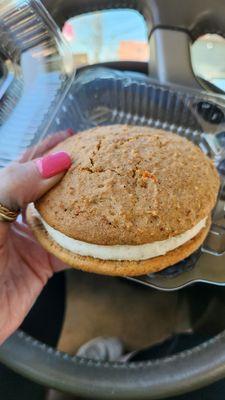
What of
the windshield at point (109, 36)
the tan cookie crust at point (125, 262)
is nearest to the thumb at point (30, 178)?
the tan cookie crust at point (125, 262)

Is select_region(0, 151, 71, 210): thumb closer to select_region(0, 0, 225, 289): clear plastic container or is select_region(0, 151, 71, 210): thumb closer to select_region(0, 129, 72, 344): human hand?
select_region(0, 129, 72, 344): human hand

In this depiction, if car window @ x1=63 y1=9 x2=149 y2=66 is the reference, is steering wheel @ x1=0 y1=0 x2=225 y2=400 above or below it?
below

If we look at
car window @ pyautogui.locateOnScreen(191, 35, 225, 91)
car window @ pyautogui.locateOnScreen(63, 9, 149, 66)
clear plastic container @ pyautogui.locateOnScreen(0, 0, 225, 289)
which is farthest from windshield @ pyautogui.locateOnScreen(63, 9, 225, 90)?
clear plastic container @ pyautogui.locateOnScreen(0, 0, 225, 289)

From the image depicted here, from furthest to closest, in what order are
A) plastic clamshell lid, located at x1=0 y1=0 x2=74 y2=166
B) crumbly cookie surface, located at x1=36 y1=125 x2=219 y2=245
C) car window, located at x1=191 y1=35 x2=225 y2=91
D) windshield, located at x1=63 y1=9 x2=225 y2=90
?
windshield, located at x1=63 y1=9 x2=225 y2=90, car window, located at x1=191 y1=35 x2=225 y2=91, plastic clamshell lid, located at x1=0 y1=0 x2=74 y2=166, crumbly cookie surface, located at x1=36 y1=125 x2=219 y2=245

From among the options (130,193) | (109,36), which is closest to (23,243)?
(130,193)

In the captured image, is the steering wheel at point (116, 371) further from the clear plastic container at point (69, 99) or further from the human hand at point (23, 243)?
the clear plastic container at point (69, 99)

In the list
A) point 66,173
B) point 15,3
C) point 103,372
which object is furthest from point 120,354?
point 15,3
